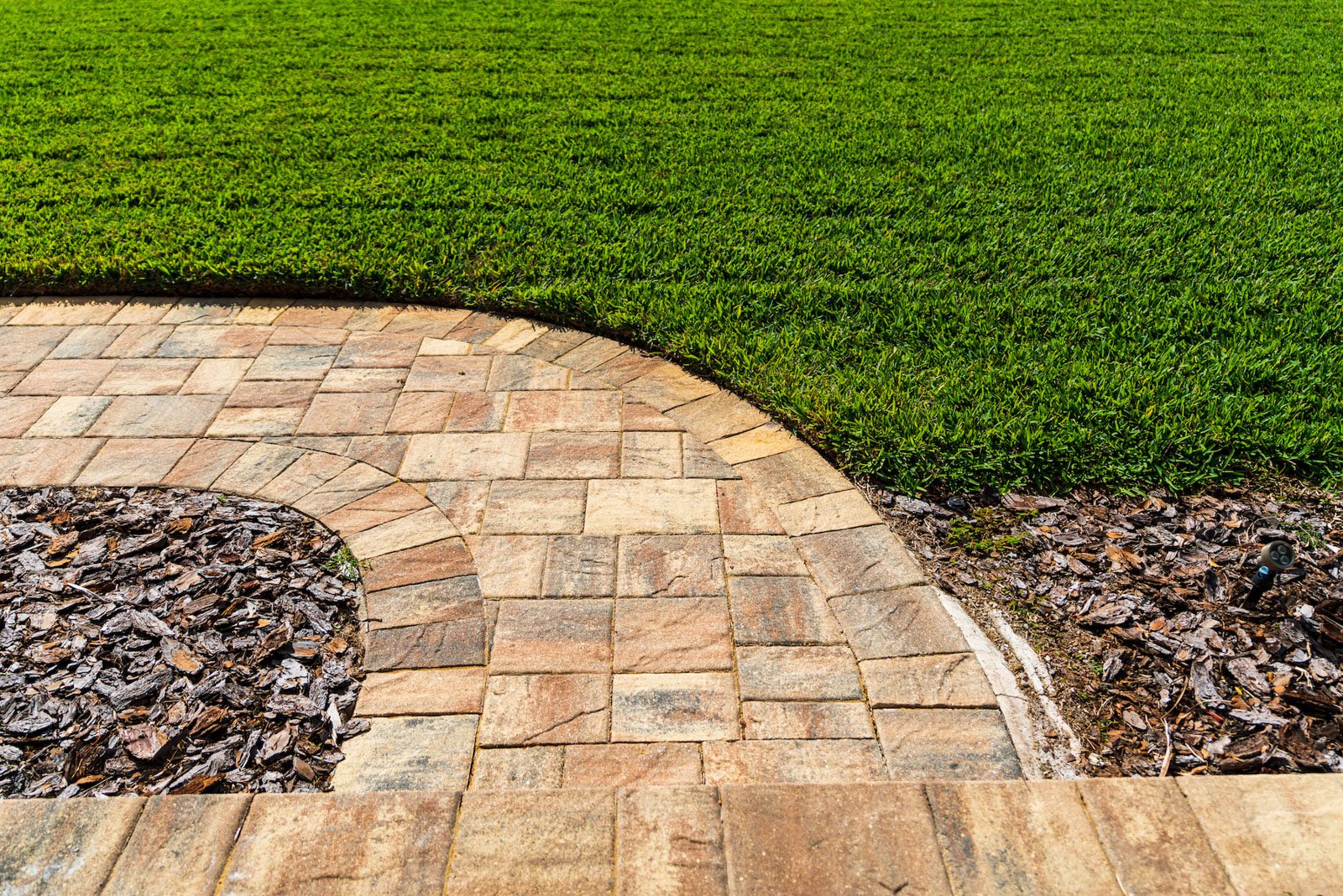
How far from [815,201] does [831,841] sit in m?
4.59

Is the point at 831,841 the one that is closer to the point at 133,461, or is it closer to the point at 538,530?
the point at 538,530

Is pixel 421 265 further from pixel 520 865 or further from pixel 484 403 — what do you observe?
pixel 520 865

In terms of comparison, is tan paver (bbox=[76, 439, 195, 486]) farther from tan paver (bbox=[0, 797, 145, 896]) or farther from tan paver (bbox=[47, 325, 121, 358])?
tan paver (bbox=[0, 797, 145, 896])

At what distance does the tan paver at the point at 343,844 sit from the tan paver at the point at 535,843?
51 millimetres

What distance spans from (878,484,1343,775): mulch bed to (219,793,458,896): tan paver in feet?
5.44

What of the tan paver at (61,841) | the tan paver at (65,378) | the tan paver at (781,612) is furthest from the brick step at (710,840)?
the tan paver at (65,378)

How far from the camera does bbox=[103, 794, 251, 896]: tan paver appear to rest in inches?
79.9

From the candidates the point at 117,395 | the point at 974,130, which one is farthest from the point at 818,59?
the point at 117,395

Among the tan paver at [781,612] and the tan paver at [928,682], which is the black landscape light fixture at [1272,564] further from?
the tan paver at [781,612]

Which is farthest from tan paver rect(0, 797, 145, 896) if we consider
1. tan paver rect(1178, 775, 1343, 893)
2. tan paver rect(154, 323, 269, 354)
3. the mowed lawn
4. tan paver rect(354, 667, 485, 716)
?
tan paver rect(154, 323, 269, 354)

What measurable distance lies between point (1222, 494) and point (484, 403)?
9.68 ft

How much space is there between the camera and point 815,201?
598 cm

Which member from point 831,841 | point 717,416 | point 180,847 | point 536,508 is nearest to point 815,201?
point 717,416

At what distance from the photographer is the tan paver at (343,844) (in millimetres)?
2043
